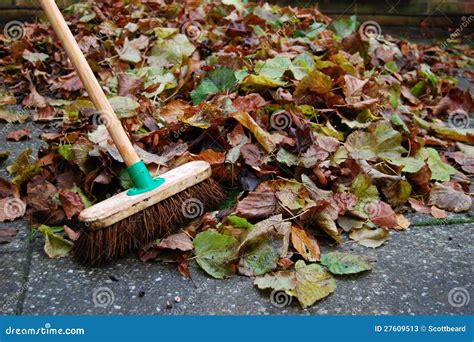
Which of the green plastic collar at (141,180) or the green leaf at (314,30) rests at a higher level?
the green leaf at (314,30)

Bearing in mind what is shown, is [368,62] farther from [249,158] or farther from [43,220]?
[43,220]

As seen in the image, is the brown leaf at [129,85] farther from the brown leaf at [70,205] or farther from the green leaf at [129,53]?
the brown leaf at [70,205]

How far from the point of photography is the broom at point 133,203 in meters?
1.64

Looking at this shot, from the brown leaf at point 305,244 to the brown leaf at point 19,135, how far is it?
1414mm

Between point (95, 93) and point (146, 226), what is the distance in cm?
52

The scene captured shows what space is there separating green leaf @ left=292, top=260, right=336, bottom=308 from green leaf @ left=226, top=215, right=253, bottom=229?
8.2 inches

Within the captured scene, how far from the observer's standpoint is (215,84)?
2447 millimetres

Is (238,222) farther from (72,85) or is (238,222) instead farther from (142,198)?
(72,85)

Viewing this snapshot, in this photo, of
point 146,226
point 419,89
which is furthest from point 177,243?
point 419,89

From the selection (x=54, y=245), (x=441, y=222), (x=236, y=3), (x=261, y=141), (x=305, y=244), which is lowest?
(x=441, y=222)

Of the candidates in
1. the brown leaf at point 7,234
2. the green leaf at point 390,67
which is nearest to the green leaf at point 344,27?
the green leaf at point 390,67

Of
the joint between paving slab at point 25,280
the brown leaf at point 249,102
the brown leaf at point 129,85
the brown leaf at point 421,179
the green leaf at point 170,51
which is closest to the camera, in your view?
the joint between paving slab at point 25,280

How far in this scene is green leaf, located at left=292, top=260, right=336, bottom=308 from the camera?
57.8 inches

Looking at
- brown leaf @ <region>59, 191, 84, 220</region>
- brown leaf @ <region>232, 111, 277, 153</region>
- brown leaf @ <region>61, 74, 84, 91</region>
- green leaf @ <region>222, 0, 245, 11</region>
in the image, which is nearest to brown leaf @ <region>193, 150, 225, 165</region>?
brown leaf @ <region>232, 111, 277, 153</region>
